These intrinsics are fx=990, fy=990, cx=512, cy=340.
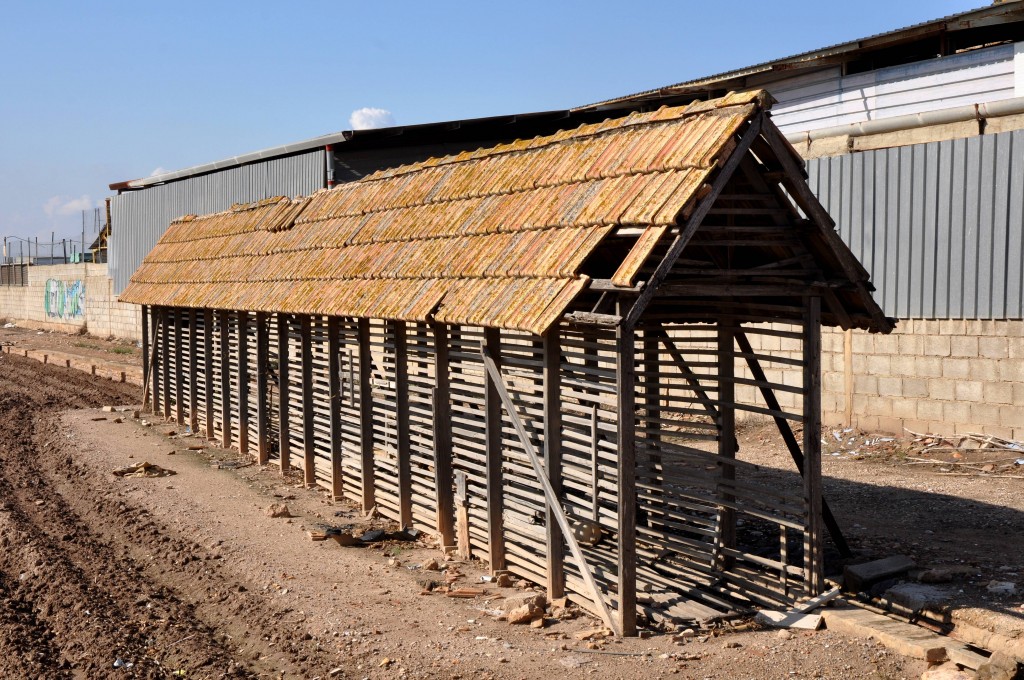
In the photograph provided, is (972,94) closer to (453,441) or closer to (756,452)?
(756,452)

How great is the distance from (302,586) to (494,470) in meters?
2.09

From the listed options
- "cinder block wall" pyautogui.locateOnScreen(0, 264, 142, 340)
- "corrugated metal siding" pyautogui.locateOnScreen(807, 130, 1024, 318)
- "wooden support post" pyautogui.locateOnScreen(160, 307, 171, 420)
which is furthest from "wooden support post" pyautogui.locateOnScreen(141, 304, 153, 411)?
"cinder block wall" pyautogui.locateOnScreen(0, 264, 142, 340)

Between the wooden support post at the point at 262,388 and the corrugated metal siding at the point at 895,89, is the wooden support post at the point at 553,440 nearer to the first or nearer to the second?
the wooden support post at the point at 262,388

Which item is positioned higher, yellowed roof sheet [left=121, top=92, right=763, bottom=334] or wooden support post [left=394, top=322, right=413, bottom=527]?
yellowed roof sheet [left=121, top=92, right=763, bottom=334]

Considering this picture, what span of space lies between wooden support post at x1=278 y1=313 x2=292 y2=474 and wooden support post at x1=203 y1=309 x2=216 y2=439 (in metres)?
3.50

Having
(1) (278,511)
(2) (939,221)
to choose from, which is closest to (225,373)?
(1) (278,511)

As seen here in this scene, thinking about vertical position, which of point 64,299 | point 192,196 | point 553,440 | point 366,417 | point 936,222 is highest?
point 192,196

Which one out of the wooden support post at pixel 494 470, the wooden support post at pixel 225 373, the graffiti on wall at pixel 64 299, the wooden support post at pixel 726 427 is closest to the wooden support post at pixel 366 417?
the wooden support post at pixel 494 470

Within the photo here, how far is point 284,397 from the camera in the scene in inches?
577

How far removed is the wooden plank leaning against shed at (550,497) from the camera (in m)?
7.83

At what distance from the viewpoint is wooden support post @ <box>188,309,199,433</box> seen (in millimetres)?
18281

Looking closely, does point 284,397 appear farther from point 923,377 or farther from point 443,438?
point 923,377

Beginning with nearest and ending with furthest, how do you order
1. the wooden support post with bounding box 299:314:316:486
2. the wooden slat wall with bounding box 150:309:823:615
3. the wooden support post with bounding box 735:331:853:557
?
the wooden slat wall with bounding box 150:309:823:615
the wooden support post with bounding box 735:331:853:557
the wooden support post with bounding box 299:314:316:486

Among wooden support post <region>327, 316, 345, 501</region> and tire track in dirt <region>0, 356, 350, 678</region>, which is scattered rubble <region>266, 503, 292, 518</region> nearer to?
wooden support post <region>327, 316, 345, 501</region>
